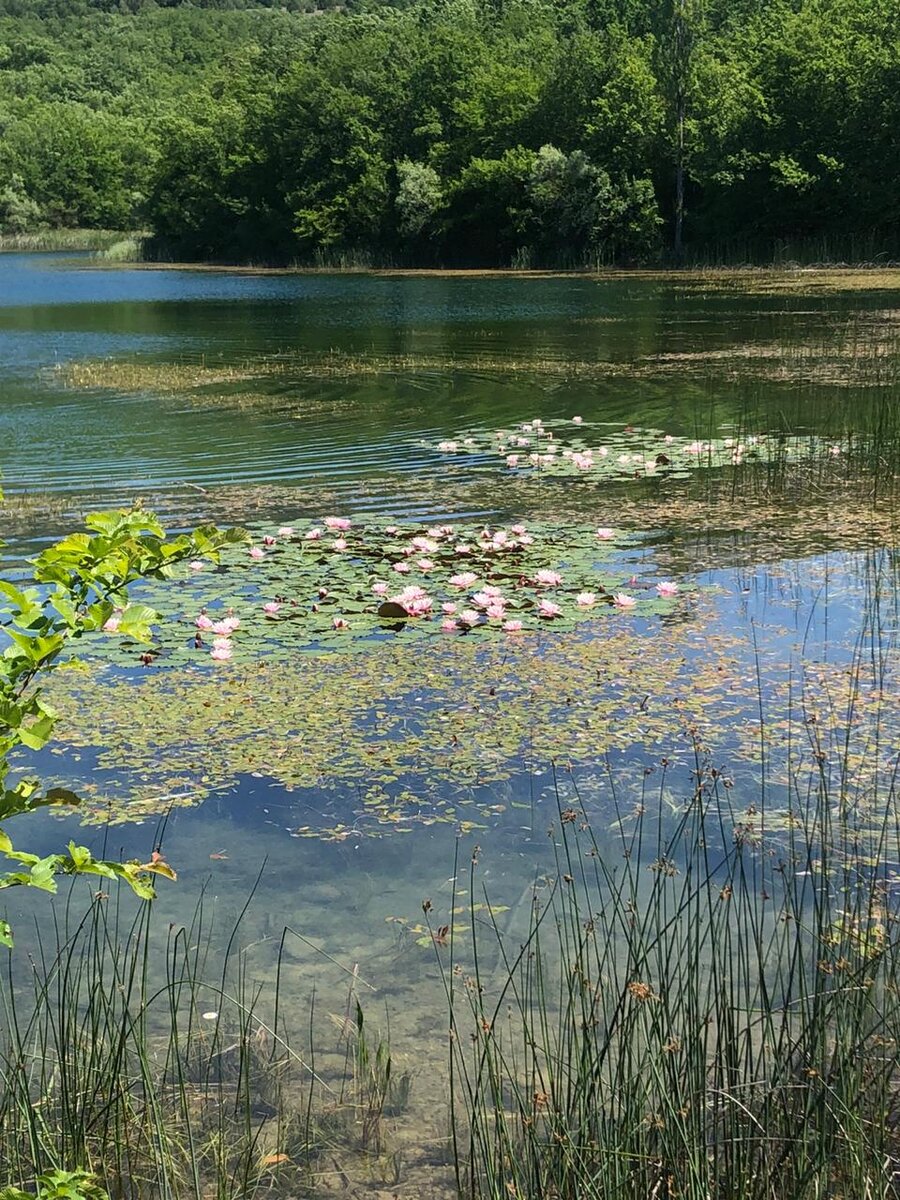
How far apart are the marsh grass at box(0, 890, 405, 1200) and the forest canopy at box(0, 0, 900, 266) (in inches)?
1264

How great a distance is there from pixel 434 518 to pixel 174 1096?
4.93 m

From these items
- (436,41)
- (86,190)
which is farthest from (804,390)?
(86,190)

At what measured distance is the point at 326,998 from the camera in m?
2.68

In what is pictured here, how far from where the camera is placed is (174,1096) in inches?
91.9

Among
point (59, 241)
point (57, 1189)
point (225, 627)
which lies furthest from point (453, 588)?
point (59, 241)

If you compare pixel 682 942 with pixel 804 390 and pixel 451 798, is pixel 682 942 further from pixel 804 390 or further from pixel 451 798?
pixel 804 390

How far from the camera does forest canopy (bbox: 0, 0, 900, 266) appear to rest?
3484 centimetres

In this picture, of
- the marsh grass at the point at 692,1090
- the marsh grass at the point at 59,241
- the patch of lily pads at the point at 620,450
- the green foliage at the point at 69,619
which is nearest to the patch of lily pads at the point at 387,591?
the patch of lily pads at the point at 620,450

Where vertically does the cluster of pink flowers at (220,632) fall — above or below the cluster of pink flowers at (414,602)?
below

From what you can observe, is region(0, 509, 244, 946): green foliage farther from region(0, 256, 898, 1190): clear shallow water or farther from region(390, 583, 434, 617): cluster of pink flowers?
region(390, 583, 434, 617): cluster of pink flowers

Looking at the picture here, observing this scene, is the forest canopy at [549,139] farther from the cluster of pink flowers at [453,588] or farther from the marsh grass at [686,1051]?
the marsh grass at [686,1051]

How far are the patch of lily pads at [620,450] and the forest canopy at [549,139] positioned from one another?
24683 millimetres

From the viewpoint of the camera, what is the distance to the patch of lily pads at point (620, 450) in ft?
26.6

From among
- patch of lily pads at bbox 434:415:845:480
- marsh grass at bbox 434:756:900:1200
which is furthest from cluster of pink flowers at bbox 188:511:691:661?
marsh grass at bbox 434:756:900:1200
